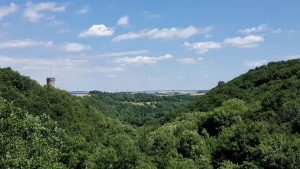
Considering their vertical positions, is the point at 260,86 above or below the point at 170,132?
above

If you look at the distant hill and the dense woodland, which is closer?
the dense woodland

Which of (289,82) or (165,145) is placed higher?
(289,82)

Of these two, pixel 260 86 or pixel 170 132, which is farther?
pixel 260 86

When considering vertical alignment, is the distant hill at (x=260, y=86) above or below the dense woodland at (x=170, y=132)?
above

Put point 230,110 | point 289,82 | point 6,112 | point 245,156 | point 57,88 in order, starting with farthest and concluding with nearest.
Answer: point 57,88, point 289,82, point 230,110, point 245,156, point 6,112

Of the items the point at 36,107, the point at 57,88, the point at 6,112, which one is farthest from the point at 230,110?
the point at 6,112

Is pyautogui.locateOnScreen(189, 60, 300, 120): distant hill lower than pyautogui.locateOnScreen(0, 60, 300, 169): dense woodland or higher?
higher

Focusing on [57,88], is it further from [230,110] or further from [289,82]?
[289,82]

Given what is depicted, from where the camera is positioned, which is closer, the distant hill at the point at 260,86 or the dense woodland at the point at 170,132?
the dense woodland at the point at 170,132
